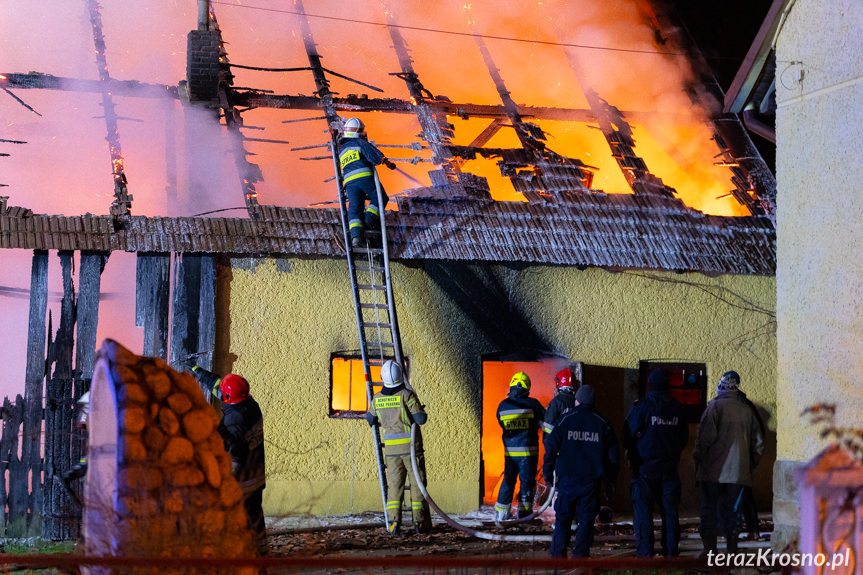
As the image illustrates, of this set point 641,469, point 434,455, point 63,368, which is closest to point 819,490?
point 641,469

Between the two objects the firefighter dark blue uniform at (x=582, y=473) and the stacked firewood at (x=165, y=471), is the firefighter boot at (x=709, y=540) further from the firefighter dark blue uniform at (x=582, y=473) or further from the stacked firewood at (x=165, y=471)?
the stacked firewood at (x=165, y=471)

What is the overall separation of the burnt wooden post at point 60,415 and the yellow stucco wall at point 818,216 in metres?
6.67

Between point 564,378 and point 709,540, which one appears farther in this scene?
point 564,378

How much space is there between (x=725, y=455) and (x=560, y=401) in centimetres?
230

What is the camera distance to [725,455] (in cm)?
810

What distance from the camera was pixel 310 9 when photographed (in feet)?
46.7

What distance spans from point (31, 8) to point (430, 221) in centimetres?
629

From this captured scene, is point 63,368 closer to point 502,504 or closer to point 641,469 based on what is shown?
point 502,504

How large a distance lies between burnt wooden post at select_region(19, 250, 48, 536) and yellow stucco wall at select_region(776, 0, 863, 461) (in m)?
6.84

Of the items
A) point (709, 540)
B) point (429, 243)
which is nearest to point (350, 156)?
point (429, 243)

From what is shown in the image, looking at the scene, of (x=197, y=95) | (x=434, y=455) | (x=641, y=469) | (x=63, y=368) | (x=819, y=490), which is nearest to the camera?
(x=819, y=490)

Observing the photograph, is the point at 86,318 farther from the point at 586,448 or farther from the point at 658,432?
the point at 658,432

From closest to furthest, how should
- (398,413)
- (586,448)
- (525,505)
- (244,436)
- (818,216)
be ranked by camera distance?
(244,436)
(818,216)
(586,448)
(398,413)
(525,505)

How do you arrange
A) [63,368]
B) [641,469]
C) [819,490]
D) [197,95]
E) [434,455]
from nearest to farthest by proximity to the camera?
1. [819,490]
2. [641,469]
3. [63,368]
4. [434,455]
5. [197,95]
